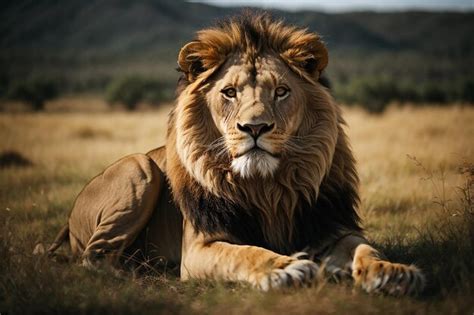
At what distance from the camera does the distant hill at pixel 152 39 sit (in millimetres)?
67188

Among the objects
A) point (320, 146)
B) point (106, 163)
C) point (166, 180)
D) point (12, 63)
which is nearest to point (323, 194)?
point (320, 146)

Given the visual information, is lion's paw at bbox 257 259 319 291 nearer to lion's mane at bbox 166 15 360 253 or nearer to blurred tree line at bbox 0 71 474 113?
lion's mane at bbox 166 15 360 253

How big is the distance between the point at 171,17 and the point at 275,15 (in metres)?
104

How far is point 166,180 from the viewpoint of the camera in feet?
14.7

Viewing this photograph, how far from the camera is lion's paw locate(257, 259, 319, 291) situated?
10.3 ft

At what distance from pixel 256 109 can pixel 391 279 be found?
50.9 inches

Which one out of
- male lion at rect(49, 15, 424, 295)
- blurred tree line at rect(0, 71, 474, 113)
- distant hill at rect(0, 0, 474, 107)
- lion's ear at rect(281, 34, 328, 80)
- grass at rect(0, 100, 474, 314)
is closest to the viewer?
grass at rect(0, 100, 474, 314)

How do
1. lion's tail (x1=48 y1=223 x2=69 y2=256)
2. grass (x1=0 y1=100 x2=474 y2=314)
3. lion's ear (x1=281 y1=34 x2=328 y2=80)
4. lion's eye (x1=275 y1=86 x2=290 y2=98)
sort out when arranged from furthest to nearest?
lion's tail (x1=48 y1=223 x2=69 y2=256) < lion's ear (x1=281 y1=34 x2=328 y2=80) < lion's eye (x1=275 y1=86 x2=290 y2=98) < grass (x1=0 y1=100 x2=474 y2=314)

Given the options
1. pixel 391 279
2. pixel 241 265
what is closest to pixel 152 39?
pixel 241 265

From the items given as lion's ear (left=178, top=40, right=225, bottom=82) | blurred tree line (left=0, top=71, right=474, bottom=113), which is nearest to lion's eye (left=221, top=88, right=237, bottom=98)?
lion's ear (left=178, top=40, right=225, bottom=82)

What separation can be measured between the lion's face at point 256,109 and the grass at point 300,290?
32.3 inches

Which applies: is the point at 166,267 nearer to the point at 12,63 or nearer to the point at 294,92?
the point at 294,92

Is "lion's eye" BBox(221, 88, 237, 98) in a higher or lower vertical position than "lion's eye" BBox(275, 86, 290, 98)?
lower

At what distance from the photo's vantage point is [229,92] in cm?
382
